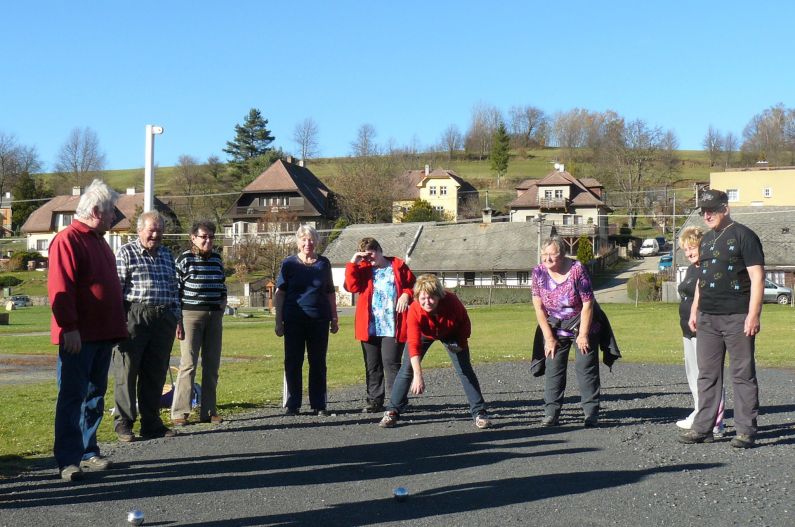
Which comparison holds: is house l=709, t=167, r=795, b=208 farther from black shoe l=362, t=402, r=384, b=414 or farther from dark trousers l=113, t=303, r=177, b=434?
dark trousers l=113, t=303, r=177, b=434

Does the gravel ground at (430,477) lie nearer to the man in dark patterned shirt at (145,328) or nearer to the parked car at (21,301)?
the man in dark patterned shirt at (145,328)

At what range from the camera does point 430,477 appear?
257 inches

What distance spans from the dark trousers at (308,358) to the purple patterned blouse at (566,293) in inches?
92.8

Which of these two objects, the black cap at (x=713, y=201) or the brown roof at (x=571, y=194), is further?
the brown roof at (x=571, y=194)

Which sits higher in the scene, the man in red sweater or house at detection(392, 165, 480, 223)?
house at detection(392, 165, 480, 223)

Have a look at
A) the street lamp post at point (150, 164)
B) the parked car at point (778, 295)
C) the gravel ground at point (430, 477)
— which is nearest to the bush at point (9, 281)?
the parked car at point (778, 295)

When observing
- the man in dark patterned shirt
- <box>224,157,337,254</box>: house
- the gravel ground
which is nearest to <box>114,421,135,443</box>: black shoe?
the man in dark patterned shirt

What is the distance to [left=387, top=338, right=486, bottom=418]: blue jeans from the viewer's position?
28.8ft

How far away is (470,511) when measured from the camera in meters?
5.56

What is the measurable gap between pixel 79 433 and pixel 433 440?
2.97 metres

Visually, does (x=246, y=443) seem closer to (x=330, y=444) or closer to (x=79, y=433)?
(x=330, y=444)

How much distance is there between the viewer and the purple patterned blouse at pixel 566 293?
8.79 meters

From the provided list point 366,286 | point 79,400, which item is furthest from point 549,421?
point 79,400

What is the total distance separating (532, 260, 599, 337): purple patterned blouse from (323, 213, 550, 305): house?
59.9 metres
